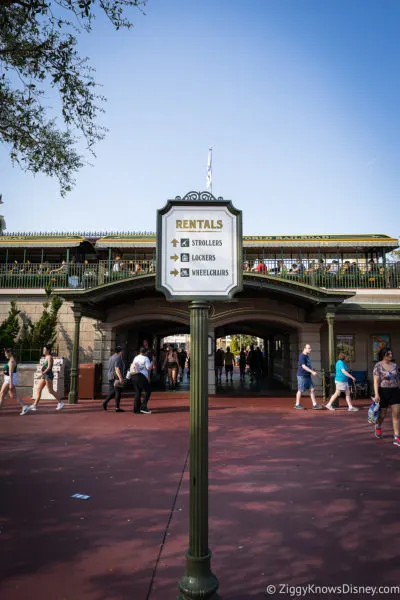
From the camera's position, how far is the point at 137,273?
1839 centimetres

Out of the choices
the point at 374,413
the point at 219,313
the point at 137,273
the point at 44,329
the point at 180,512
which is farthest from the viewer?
the point at 137,273

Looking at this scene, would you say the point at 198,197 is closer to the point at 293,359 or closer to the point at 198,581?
the point at 198,581

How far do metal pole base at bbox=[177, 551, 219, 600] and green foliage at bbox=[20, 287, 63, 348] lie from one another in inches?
582

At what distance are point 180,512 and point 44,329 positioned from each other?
43.4 ft

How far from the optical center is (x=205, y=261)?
8.84 feet

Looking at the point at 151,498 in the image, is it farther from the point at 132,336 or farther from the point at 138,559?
the point at 132,336

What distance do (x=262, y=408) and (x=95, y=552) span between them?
912 centimetres

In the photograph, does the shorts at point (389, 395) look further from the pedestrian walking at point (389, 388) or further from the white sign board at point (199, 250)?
the white sign board at point (199, 250)

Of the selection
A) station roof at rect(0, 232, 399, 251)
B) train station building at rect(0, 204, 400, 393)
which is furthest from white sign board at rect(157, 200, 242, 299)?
station roof at rect(0, 232, 399, 251)

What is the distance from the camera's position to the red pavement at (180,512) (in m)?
3.18

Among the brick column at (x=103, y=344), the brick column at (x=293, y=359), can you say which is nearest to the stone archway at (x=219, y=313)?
the brick column at (x=103, y=344)

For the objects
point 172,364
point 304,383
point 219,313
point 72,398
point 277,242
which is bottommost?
point 72,398

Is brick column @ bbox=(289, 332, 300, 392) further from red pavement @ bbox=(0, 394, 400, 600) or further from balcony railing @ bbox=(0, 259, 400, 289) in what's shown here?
red pavement @ bbox=(0, 394, 400, 600)

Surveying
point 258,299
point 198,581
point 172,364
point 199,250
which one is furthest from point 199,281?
point 172,364
